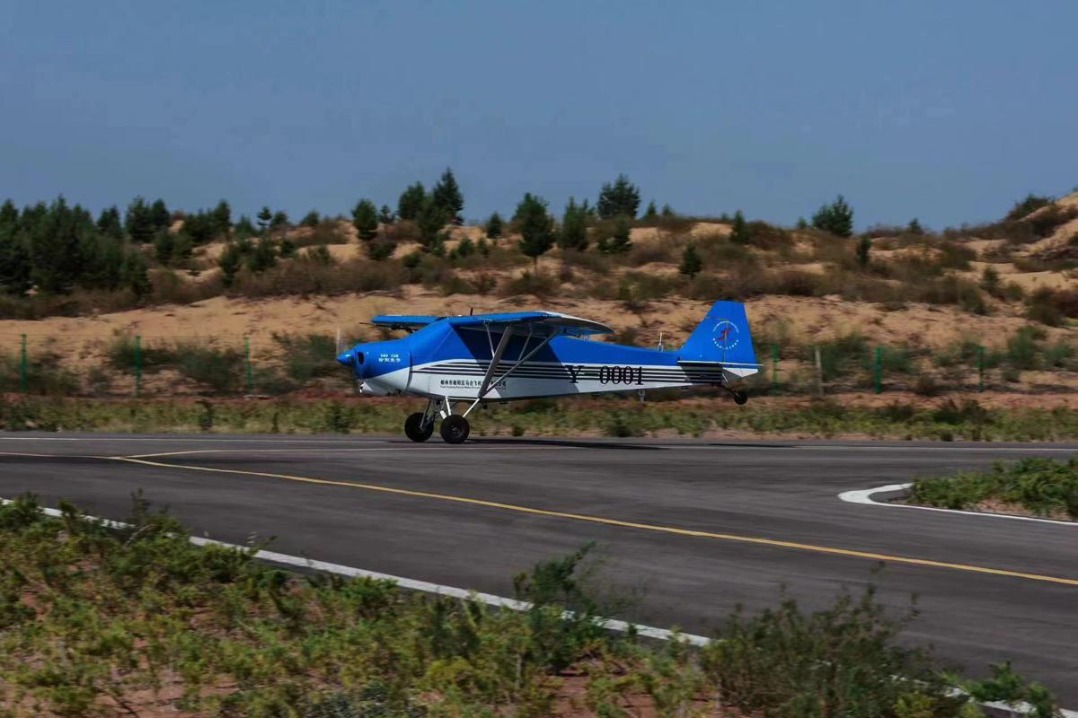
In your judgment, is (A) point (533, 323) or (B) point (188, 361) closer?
(A) point (533, 323)

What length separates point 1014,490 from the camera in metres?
15.7

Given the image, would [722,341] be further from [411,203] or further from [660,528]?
[411,203]

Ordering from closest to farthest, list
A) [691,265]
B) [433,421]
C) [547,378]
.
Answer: [433,421], [547,378], [691,265]

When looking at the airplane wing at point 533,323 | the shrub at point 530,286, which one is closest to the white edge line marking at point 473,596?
the airplane wing at point 533,323

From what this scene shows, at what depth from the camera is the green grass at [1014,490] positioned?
15.2 meters

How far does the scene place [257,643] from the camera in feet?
25.1

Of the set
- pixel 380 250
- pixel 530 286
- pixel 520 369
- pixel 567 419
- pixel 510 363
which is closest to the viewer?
pixel 510 363

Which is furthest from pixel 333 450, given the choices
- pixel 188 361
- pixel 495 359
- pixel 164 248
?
pixel 164 248

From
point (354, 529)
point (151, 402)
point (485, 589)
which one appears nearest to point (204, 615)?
point (485, 589)

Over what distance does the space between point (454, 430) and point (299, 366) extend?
2007 centimetres

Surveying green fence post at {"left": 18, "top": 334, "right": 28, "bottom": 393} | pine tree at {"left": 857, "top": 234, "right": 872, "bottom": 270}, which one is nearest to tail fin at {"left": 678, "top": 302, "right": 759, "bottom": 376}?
green fence post at {"left": 18, "top": 334, "right": 28, "bottom": 393}

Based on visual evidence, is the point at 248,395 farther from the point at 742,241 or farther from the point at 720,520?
the point at 720,520

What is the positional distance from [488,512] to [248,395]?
1219 inches

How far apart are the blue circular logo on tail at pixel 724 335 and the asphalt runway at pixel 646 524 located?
6.93 meters
